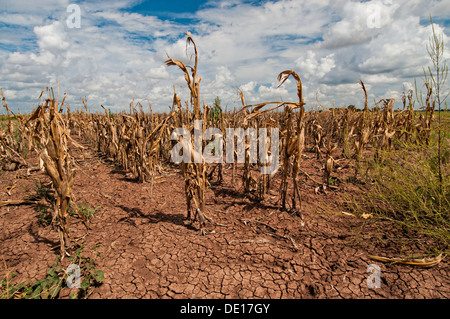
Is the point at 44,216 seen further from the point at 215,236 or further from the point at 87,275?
the point at 215,236

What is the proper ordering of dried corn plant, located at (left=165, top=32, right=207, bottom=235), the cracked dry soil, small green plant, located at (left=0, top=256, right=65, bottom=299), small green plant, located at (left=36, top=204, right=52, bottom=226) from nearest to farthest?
1. small green plant, located at (left=0, top=256, right=65, bottom=299)
2. the cracked dry soil
3. dried corn plant, located at (left=165, top=32, right=207, bottom=235)
4. small green plant, located at (left=36, top=204, right=52, bottom=226)

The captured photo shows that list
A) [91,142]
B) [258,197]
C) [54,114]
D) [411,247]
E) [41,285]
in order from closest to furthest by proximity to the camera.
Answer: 1. [41,285]
2. [54,114]
3. [411,247]
4. [258,197]
5. [91,142]

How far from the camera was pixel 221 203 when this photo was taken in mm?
3344

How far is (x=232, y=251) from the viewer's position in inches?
90.1

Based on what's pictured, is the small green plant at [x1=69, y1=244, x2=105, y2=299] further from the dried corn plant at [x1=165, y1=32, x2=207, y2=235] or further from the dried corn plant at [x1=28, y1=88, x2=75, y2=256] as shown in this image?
the dried corn plant at [x1=165, y1=32, x2=207, y2=235]

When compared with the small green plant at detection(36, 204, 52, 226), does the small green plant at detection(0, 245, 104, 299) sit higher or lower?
lower

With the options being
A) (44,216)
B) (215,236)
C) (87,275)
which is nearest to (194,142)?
(215,236)

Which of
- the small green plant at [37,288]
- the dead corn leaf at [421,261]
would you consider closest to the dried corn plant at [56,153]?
the small green plant at [37,288]

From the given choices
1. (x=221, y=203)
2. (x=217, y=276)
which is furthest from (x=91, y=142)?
(x=217, y=276)

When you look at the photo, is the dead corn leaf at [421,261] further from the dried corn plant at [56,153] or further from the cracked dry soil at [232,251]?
the dried corn plant at [56,153]

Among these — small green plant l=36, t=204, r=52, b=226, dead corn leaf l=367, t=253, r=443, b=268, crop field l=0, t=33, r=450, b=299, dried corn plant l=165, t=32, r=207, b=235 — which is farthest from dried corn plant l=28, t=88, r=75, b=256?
dead corn leaf l=367, t=253, r=443, b=268

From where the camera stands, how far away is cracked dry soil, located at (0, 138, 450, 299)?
1.83 meters
